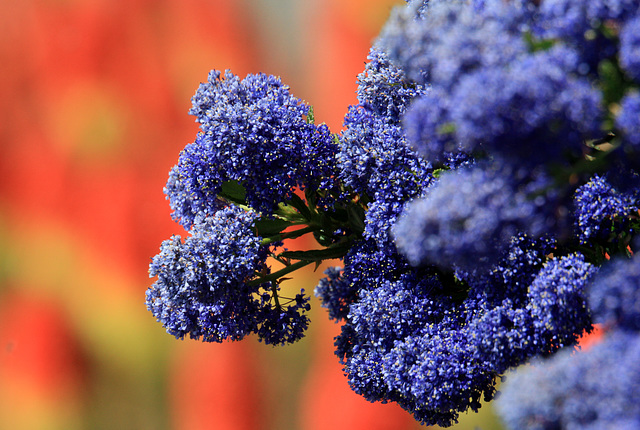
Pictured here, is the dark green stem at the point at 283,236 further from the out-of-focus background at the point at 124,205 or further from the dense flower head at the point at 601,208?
the out-of-focus background at the point at 124,205

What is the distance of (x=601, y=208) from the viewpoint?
2.47 ft

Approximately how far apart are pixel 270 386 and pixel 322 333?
0.74 ft

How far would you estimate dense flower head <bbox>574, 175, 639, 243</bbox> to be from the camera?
75cm

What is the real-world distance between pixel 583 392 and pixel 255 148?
49 cm

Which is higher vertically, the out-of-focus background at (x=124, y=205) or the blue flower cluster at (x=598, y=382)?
the out-of-focus background at (x=124, y=205)

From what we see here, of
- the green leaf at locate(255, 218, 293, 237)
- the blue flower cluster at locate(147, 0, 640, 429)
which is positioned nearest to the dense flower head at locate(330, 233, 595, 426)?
the blue flower cluster at locate(147, 0, 640, 429)

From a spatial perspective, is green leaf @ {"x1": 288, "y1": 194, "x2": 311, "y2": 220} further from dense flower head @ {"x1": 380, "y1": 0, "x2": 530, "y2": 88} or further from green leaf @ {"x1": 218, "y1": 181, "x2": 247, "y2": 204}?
dense flower head @ {"x1": 380, "y1": 0, "x2": 530, "y2": 88}

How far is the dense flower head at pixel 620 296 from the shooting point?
519mm

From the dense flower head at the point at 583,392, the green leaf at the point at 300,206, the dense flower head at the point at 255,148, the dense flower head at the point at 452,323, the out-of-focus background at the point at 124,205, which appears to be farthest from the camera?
the out-of-focus background at the point at 124,205

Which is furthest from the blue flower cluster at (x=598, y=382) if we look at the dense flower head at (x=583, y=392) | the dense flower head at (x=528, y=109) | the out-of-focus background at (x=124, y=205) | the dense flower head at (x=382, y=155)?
the out-of-focus background at (x=124, y=205)

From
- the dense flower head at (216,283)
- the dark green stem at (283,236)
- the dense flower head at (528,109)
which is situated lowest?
the dense flower head at (528,109)

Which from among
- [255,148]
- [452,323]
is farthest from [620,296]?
[255,148]

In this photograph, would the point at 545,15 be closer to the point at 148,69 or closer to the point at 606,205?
the point at 606,205

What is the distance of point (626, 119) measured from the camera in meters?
0.50
